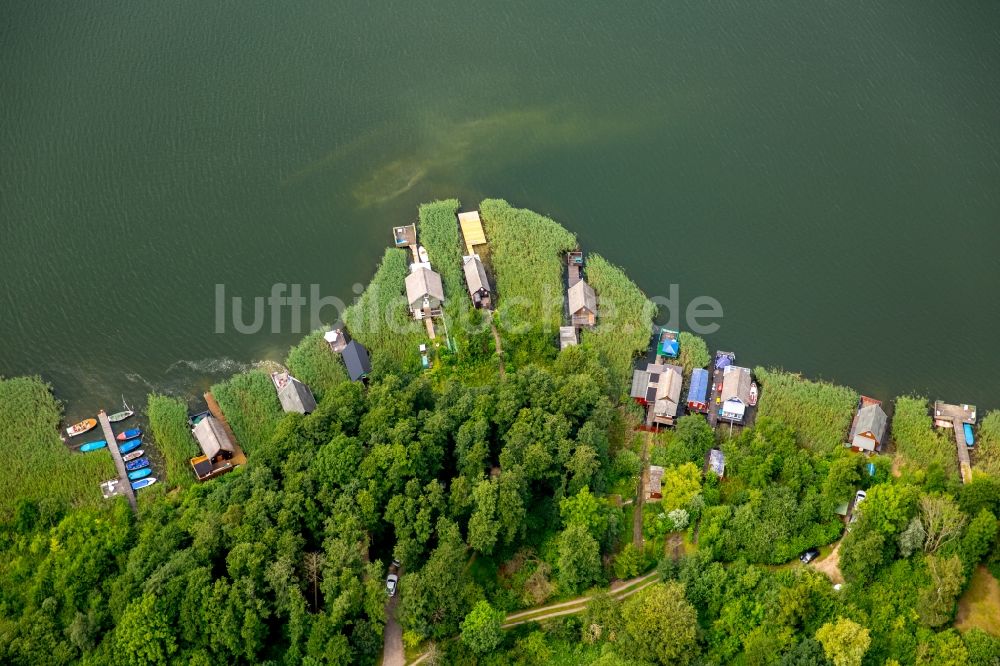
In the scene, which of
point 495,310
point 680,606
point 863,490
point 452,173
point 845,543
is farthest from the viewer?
point 452,173

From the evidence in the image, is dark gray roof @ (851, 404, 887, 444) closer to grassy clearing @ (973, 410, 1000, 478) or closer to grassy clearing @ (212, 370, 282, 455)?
grassy clearing @ (973, 410, 1000, 478)

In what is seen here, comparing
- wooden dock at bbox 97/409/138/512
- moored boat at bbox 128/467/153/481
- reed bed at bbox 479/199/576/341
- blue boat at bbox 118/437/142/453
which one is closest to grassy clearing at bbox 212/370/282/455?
blue boat at bbox 118/437/142/453

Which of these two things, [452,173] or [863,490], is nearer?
[863,490]

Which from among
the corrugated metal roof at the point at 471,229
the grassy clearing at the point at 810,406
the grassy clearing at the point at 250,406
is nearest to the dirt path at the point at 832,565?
the grassy clearing at the point at 810,406

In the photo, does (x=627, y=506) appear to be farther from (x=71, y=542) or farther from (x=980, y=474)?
(x=71, y=542)

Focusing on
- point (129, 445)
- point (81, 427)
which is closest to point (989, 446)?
point (129, 445)

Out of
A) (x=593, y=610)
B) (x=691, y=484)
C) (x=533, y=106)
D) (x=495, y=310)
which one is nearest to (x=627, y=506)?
(x=691, y=484)

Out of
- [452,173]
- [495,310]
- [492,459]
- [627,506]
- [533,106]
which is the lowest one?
[627,506]

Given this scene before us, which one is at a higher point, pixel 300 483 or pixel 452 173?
pixel 452 173
